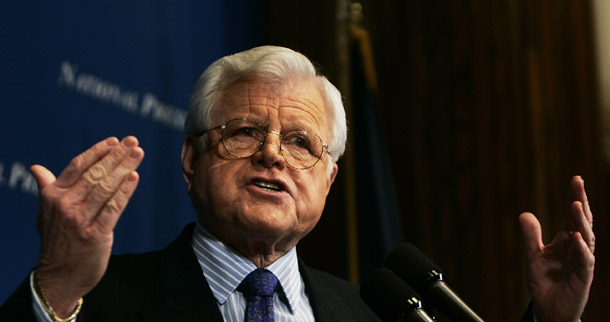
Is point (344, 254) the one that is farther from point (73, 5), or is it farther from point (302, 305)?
point (73, 5)

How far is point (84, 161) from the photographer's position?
1.27 m

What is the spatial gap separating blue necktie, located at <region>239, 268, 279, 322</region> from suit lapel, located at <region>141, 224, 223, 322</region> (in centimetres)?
10

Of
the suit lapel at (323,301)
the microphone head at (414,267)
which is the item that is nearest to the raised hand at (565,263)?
the microphone head at (414,267)

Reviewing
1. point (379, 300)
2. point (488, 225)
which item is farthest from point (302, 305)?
point (488, 225)

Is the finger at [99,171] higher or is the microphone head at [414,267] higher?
the finger at [99,171]

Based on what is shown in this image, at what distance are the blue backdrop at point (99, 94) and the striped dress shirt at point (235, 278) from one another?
677 millimetres

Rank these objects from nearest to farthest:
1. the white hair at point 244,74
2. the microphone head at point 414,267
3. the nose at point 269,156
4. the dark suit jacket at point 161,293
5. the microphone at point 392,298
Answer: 1. the microphone at point 392,298
2. the microphone head at point 414,267
3. the dark suit jacket at point 161,293
4. the nose at point 269,156
5. the white hair at point 244,74

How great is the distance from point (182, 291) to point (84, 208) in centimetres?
63

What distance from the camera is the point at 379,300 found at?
1568 mm

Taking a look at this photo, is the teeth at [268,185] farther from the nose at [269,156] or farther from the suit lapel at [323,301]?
the suit lapel at [323,301]

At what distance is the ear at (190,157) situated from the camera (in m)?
2.16

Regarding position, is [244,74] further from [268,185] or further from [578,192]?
[578,192]

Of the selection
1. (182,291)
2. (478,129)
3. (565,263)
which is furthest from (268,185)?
(478,129)

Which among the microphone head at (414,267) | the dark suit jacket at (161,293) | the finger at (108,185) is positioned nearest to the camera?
the finger at (108,185)
